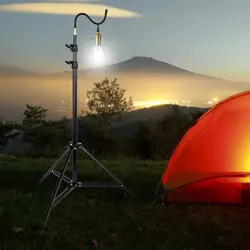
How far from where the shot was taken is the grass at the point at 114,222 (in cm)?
439

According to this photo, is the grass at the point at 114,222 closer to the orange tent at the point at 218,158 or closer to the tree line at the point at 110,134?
the orange tent at the point at 218,158

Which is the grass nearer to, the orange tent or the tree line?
the orange tent

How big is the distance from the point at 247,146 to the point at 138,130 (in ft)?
22.2

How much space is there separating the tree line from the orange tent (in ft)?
15.2

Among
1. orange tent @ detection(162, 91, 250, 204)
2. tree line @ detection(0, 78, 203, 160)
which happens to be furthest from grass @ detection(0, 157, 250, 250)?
tree line @ detection(0, 78, 203, 160)

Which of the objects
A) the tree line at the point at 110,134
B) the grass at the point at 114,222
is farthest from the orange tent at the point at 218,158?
the tree line at the point at 110,134

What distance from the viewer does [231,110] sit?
5.80 meters

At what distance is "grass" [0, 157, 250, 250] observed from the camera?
4.39m

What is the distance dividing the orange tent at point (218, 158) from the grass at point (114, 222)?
21cm

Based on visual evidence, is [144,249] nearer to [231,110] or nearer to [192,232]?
[192,232]

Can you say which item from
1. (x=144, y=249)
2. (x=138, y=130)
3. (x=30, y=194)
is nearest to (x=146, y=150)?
(x=138, y=130)

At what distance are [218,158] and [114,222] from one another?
1358mm

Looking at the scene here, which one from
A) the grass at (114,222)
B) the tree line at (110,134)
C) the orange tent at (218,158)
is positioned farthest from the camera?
the tree line at (110,134)

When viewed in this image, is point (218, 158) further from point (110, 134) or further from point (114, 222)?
point (110, 134)
